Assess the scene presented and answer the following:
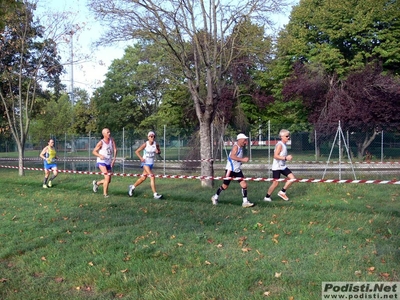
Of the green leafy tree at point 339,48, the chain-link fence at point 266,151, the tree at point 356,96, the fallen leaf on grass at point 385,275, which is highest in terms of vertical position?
the green leafy tree at point 339,48

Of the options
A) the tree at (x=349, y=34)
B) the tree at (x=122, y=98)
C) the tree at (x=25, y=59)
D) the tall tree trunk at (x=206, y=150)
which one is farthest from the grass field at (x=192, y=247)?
the tree at (x=122, y=98)

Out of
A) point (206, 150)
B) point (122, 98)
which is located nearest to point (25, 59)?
point (206, 150)

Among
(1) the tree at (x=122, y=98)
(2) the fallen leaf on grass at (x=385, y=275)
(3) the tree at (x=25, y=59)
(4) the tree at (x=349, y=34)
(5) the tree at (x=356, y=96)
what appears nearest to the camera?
(2) the fallen leaf on grass at (x=385, y=275)

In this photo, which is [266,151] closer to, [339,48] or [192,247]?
[339,48]

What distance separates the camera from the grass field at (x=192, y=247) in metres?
5.07

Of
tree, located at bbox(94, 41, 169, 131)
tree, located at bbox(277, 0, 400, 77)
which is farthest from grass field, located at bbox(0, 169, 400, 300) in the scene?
tree, located at bbox(94, 41, 169, 131)

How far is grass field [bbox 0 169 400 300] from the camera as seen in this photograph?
5066 mm

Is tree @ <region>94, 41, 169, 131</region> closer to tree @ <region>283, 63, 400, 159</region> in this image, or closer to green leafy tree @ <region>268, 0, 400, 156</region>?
green leafy tree @ <region>268, 0, 400, 156</region>

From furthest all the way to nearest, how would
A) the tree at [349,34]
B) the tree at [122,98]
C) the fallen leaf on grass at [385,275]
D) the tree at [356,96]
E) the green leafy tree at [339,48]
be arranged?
1. the tree at [122,98]
2. the tree at [349,34]
3. the green leafy tree at [339,48]
4. the tree at [356,96]
5. the fallen leaf on grass at [385,275]

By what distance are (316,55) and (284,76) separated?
12.4 ft

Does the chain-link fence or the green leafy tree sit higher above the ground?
the green leafy tree

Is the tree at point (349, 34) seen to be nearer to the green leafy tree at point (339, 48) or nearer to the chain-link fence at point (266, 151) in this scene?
the green leafy tree at point (339, 48)

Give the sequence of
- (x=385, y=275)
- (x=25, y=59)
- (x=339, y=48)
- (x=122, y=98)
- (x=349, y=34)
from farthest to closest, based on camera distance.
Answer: (x=122, y=98) → (x=339, y=48) → (x=349, y=34) → (x=25, y=59) → (x=385, y=275)

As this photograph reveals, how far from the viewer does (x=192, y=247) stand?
6480mm
